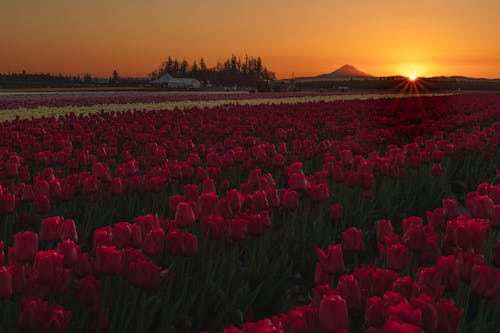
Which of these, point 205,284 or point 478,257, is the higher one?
point 478,257

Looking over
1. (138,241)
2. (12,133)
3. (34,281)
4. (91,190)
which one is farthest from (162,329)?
(12,133)

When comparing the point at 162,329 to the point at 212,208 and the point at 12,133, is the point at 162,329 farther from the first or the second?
the point at 12,133

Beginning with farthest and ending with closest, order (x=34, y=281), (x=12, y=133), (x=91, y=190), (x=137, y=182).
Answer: (x=12, y=133) < (x=137, y=182) < (x=91, y=190) < (x=34, y=281)

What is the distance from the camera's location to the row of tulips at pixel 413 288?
1948mm

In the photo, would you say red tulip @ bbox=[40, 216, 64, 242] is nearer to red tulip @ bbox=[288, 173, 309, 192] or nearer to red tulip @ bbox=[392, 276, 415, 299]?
red tulip @ bbox=[392, 276, 415, 299]

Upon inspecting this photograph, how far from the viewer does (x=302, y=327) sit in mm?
1974

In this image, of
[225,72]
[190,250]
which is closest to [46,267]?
[190,250]

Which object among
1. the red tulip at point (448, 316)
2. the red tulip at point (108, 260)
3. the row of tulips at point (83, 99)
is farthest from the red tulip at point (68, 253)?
the row of tulips at point (83, 99)

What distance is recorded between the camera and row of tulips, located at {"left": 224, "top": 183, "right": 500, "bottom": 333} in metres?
1.95

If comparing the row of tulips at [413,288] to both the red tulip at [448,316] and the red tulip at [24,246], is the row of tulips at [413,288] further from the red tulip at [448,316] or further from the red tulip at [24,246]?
the red tulip at [24,246]

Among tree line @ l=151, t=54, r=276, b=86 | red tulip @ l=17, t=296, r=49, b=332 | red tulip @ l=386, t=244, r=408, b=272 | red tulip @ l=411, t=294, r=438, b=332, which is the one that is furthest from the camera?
tree line @ l=151, t=54, r=276, b=86

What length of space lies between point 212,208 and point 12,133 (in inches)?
280

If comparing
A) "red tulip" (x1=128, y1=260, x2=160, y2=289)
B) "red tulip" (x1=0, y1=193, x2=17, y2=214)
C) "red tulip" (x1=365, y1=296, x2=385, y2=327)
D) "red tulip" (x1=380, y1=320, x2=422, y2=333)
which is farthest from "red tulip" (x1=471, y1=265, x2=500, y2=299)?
"red tulip" (x1=0, y1=193, x2=17, y2=214)

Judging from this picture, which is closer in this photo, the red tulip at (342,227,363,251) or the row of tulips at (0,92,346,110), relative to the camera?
the red tulip at (342,227,363,251)
